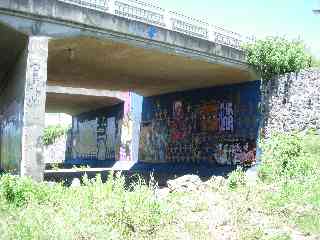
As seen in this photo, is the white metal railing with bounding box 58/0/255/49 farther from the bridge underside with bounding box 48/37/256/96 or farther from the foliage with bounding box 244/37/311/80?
the bridge underside with bounding box 48/37/256/96

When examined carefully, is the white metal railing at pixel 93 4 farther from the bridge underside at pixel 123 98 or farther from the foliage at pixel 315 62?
the foliage at pixel 315 62

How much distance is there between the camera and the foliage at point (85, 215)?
6.27m

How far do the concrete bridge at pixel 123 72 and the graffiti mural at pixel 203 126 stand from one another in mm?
60

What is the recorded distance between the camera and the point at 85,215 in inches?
286

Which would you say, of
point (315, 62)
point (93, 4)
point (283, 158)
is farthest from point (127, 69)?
point (315, 62)

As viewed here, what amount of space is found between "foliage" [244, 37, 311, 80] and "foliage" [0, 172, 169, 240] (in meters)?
11.8

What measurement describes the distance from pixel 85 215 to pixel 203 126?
52.6 feet

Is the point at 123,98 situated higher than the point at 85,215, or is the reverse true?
the point at 123,98

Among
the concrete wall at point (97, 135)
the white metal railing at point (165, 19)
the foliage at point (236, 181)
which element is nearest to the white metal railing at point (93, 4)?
the white metal railing at point (165, 19)

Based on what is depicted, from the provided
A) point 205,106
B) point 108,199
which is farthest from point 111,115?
point 108,199

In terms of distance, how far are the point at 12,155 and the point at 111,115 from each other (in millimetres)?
17879

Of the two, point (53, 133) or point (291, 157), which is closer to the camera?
point (291, 157)

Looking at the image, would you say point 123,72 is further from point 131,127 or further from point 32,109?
point 131,127

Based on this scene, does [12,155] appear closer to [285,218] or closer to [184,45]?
[184,45]
